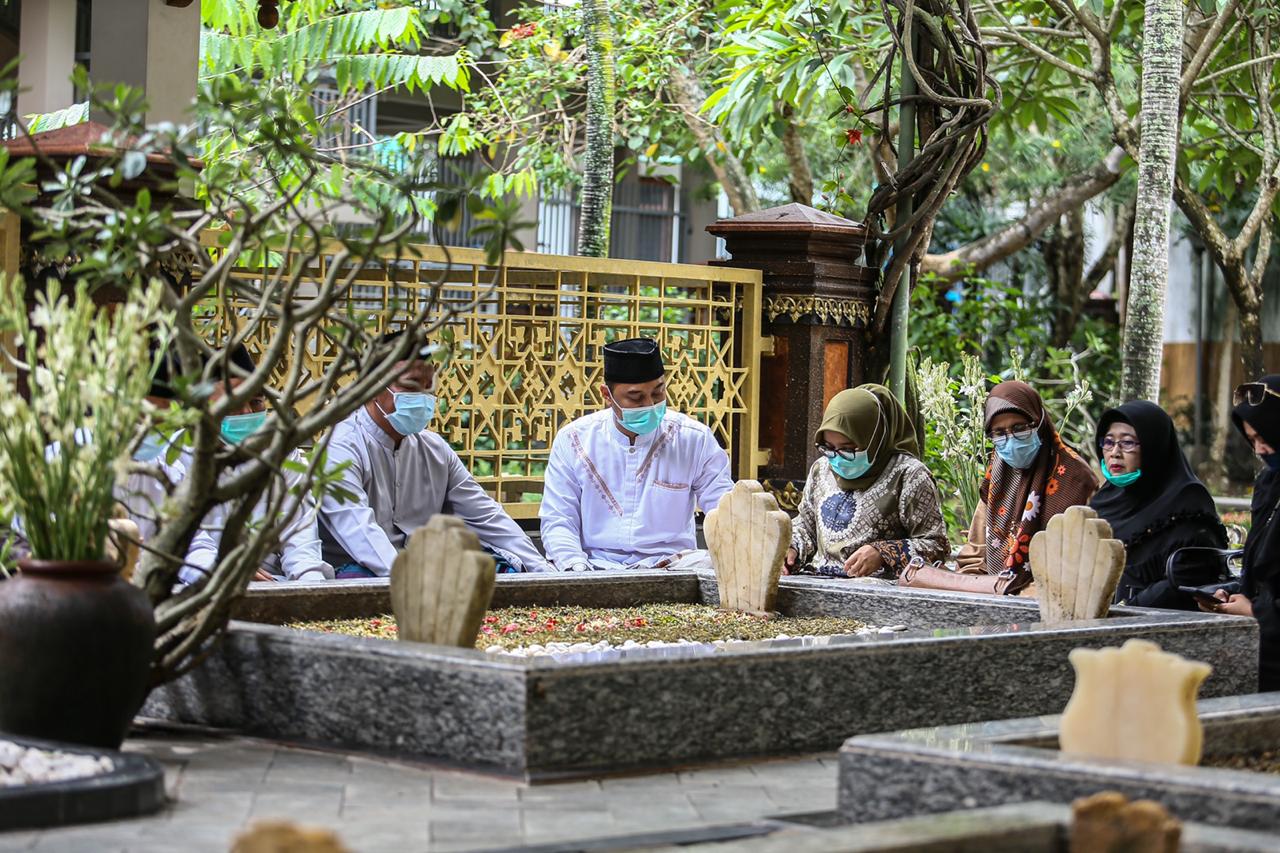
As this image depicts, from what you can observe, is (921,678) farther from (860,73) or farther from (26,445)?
(860,73)

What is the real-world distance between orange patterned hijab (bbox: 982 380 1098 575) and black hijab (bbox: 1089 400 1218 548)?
229 millimetres

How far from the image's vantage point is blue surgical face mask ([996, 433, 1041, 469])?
7043 millimetres

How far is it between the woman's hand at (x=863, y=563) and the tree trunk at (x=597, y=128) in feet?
16.1

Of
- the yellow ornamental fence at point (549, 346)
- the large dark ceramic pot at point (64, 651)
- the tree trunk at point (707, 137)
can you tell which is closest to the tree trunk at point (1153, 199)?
the yellow ornamental fence at point (549, 346)

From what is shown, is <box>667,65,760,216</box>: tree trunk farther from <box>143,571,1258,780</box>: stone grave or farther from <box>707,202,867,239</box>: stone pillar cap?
<box>143,571,1258,780</box>: stone grave

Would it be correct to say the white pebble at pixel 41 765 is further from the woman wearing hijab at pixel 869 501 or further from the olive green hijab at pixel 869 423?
the olive green hijab at pixel 869 423

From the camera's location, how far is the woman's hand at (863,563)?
7.09m

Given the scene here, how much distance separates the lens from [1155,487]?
681cm

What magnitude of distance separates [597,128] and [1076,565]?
6.33 m

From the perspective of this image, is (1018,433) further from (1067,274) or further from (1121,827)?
(1067,274)

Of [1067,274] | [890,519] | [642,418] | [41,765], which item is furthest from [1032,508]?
[1067,274]

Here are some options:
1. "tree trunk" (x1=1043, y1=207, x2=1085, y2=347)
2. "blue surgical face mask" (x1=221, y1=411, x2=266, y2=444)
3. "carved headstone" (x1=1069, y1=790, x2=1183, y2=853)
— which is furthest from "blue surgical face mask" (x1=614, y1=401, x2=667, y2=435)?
"tree trunk" (x1=1043, y1=207, x2=1085, y2=347)

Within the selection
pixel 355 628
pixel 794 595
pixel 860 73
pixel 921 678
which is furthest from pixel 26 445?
pixel 860 73

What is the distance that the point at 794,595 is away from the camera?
668 centimetres
